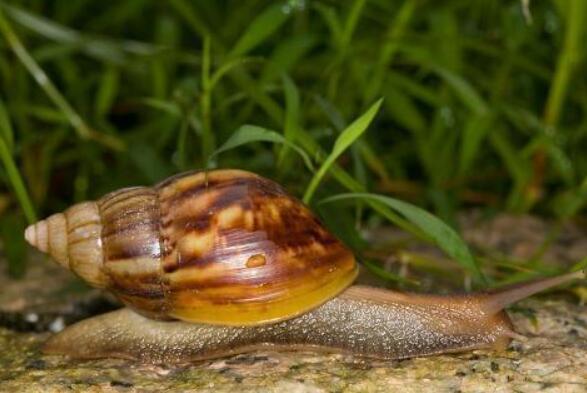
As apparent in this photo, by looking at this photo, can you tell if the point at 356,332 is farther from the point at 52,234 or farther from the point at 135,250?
the point at 52,234

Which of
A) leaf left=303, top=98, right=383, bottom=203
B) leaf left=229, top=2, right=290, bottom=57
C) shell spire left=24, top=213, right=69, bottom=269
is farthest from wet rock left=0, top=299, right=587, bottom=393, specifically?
leaf left=229, top=2, right=290, bottom=57

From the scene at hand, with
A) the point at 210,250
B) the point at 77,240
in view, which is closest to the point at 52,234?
the point at 77,240

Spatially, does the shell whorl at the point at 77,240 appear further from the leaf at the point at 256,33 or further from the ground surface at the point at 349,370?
the leaf at the point at 256,33

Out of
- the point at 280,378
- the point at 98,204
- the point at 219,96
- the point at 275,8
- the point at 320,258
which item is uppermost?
the point at 275,8

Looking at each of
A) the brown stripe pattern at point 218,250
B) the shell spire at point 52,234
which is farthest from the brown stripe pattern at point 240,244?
the shell spire at point 52,234

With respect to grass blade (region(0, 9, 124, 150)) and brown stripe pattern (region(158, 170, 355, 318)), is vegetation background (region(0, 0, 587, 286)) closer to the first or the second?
grass blade (region(0, 9, 124, 150))

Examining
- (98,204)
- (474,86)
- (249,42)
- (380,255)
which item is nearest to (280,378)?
(98,204)


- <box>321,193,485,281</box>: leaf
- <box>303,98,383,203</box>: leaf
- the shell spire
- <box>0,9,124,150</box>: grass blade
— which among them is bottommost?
<box>321,193,485,281</box>: leaf

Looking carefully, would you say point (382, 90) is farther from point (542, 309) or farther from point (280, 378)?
point (280, 378)
